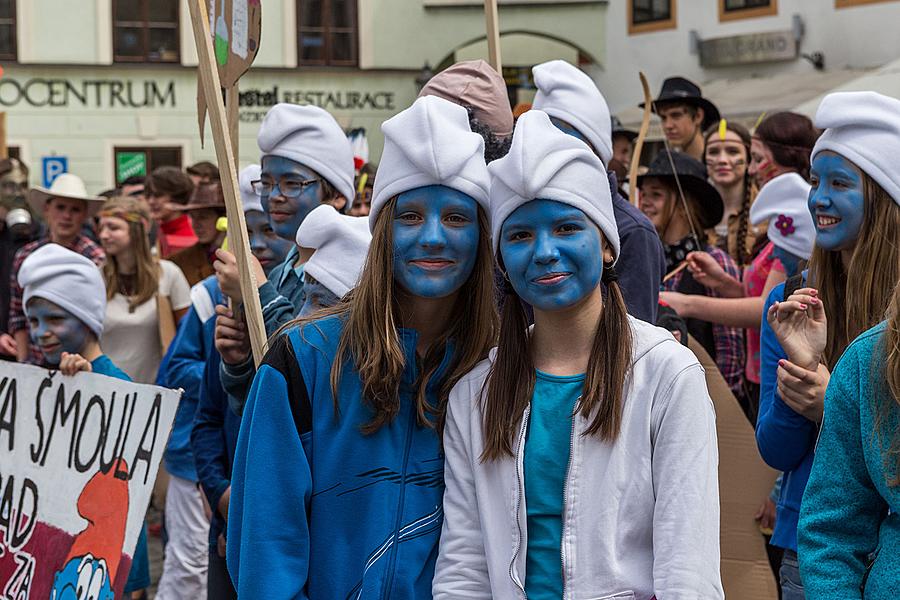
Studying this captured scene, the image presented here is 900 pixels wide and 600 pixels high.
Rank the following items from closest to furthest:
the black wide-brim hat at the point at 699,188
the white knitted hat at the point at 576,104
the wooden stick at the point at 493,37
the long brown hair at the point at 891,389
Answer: the long brown hair at the point at 891,389 → the white knitted hat at the point at 576,104 → the wooden stick at the point at 493,37 → the black wide-brim hat at the point at 699,188

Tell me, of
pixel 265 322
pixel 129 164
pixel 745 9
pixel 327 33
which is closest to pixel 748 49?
pixel 745 9

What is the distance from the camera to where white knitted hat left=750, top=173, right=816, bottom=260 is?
4.74 metres

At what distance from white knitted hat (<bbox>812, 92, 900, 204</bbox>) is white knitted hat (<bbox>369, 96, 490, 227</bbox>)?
1.00 meters

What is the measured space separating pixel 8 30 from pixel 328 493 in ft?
78.3

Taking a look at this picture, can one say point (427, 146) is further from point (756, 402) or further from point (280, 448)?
point (756, 402)

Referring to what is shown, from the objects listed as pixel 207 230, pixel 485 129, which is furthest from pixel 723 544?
pixel 207 230

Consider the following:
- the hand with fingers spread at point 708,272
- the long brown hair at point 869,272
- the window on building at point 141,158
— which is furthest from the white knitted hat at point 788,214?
the window on building at point 141,158

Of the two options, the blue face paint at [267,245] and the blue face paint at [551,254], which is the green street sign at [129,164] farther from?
the blue face paint at [551,254]

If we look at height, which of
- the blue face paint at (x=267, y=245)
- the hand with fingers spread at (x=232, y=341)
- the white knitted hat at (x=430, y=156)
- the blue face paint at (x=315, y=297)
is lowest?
the hand with fingers spread at (x=232, y=341)

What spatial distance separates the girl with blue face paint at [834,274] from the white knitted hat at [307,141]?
5.14ft

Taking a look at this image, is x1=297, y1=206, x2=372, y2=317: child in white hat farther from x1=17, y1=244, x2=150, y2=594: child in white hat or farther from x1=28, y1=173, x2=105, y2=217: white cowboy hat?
x1=28, y1=173, x2=105, y2=217: white cowboy hat

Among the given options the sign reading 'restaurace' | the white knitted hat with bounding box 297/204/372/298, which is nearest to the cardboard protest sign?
the white knitted hat with bounding box 297/204/372/298

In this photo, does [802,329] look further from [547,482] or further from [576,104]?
[576,104]

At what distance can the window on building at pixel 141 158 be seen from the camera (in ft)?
82.9
